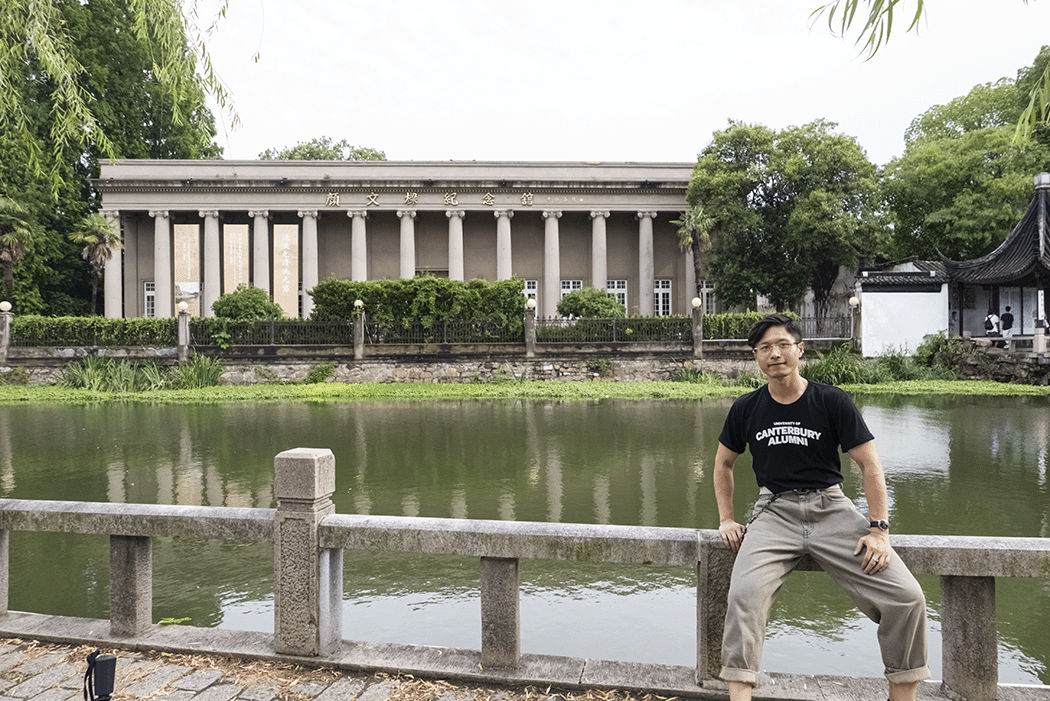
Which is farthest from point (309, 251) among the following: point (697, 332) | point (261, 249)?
point (697, 332)

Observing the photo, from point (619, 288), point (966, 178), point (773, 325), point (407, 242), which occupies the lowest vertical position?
point (773, 325)

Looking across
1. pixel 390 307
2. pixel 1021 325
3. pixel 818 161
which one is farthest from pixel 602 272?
pixel 1021 325

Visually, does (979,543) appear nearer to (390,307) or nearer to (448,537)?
(448,537)

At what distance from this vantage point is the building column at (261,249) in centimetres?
3547

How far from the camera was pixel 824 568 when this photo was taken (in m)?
3.06

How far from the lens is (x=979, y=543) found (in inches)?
119

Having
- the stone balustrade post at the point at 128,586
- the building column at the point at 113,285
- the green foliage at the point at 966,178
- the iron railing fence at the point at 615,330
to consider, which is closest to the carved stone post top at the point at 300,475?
the stone balustrade post at the point at 128,586

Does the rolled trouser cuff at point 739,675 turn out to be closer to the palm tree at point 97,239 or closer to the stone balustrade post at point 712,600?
the stone balustrade post at point 712,600

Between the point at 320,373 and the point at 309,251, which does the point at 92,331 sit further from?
the point at 309,251

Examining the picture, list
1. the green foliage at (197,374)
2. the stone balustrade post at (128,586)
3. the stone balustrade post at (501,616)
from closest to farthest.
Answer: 1. the stone balustrade post at (501,616)
2. the stone balustrade post at (128,586)
3. the green foliage at (197,374)

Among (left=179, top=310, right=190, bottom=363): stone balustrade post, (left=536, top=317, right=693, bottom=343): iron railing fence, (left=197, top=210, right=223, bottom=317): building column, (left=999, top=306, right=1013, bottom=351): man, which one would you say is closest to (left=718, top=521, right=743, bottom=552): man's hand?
(left=536, top=317, right=693, bottom=343): iron railing fence

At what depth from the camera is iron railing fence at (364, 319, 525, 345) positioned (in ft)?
80.0

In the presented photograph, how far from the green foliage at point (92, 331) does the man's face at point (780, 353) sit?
24.6 metres

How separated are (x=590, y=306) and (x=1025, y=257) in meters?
15.2
